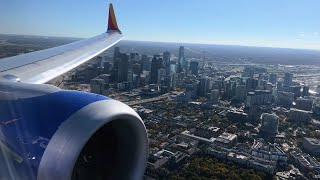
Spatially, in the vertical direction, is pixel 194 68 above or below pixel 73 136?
below

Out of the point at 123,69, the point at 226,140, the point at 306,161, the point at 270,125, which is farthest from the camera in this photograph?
the point at 123,69

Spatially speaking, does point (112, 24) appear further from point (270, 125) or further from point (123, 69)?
point (123, 69)

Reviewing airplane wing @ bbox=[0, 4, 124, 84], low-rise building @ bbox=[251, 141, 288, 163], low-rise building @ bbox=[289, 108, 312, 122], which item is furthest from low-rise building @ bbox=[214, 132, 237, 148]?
airplane wing @ bbox=[0, 4, 124, 84]

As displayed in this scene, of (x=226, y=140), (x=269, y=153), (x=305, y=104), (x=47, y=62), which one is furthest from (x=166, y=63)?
(x=47, y=62)

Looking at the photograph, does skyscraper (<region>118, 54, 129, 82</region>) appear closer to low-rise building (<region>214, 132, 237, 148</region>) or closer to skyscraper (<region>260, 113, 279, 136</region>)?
skyscraper (<region>260, 113, 279, 136</region>)

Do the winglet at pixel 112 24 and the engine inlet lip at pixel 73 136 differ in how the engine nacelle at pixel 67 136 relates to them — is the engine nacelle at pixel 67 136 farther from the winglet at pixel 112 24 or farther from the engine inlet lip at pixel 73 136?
the winglet at pixel 112 24

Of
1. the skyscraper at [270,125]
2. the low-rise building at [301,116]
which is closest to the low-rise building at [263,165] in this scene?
the skyscraper at [270,125]

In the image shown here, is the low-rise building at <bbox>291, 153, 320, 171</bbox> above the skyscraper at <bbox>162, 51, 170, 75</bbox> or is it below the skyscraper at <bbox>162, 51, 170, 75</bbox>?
below

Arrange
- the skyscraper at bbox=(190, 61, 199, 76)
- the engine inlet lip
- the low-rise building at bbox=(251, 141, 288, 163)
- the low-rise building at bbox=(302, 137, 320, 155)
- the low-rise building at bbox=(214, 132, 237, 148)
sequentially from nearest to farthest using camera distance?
the engine inlet lip < the low-rise building at bbox=(251, 141, 288, 163) < the low-rise building at bbox=(214, 132, 237, 148) < the low-rise building at bbox=(302, 137, 320, 155) < the skyscraper at bbox=(190, 61, 199, 76)
